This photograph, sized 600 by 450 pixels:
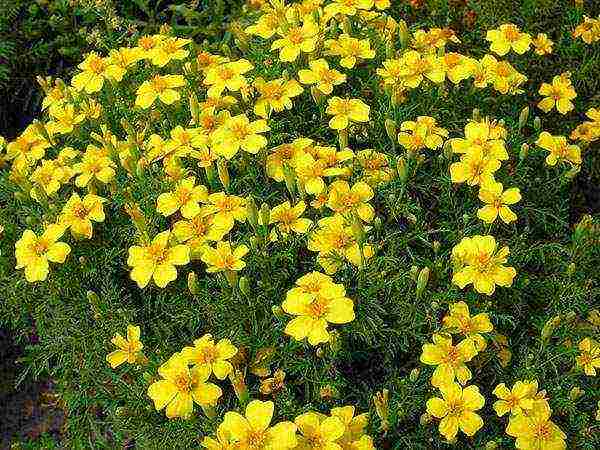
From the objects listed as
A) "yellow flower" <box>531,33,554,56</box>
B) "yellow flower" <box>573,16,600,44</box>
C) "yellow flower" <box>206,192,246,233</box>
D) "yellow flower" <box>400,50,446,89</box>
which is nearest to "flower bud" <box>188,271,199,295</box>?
"yellow flower" <box>206,192,246,233</box>

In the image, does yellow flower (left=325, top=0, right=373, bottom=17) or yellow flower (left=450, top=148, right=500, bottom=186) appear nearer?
yellow flower (left=450, top=148, right=500, bottom=186)

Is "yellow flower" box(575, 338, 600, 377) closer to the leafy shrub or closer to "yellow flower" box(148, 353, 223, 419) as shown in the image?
the leafy shrub

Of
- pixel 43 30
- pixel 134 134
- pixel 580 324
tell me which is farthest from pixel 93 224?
pixel 43 30

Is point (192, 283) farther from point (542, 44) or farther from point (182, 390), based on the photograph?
point (542, 44)

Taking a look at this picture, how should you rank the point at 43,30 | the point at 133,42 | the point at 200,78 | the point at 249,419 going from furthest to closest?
the point at 43,30 → the point at 133,42 → the point at 200,78 → the point at 249,419

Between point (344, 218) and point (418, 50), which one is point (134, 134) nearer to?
point (344, 218)
